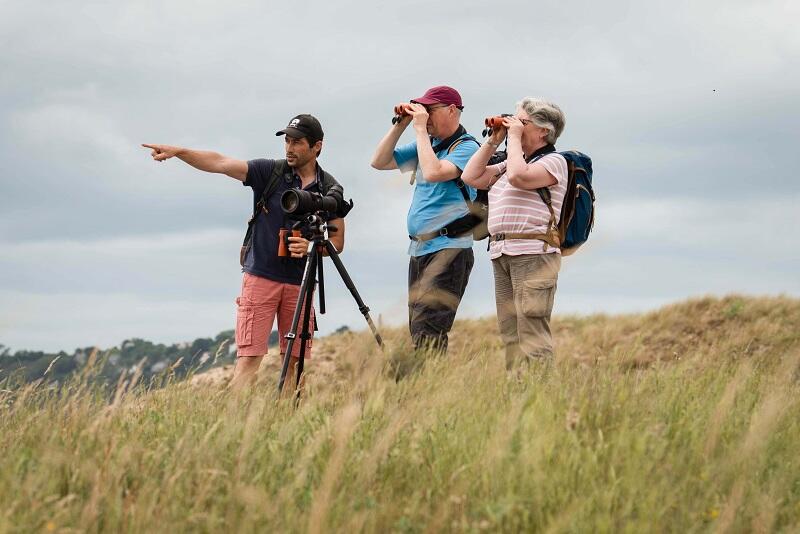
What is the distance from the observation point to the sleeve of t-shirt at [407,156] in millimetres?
6875

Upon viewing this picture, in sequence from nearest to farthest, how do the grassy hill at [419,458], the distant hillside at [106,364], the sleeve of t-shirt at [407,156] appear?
1. the grassy hill at [419,458]
2. the distant hillside at [106,364]
3. the sleeve of t-shirt at [407,156]

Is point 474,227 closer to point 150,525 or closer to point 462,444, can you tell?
point 462,444

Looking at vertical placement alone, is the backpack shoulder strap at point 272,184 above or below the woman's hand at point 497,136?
below

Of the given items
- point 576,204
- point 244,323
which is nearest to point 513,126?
point 576,204

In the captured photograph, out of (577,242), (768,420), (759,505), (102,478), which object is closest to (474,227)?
(577,242)

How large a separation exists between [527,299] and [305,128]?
218 cm

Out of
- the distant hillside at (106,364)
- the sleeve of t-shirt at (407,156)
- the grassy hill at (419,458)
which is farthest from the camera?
the sleeve of t-shirt at (407,156)

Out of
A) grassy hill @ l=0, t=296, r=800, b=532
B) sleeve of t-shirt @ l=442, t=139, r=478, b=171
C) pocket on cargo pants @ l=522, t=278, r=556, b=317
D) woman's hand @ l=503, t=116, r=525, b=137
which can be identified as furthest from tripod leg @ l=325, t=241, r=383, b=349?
woman's hand @ l=503, t=116, r=525, b=137

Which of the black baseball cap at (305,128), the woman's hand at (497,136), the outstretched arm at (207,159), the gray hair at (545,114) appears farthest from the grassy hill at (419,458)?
the black baseball cap at (305,128)

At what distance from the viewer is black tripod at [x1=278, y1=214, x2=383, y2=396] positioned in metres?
6.30

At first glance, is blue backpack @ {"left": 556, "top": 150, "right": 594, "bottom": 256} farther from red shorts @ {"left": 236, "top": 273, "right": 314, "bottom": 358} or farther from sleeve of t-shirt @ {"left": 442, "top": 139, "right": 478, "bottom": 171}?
red shorts @ {"left": 236, "top": 273, "right": 314, "bottom": 358}

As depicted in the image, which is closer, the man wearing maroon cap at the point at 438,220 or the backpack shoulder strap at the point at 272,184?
the man wearing maroon cap at the point at 438,220

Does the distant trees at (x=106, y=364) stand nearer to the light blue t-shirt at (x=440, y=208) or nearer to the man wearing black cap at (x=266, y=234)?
the man wearing black cap at (x=266, y=234)

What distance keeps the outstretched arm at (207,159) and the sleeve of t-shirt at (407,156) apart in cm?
119
